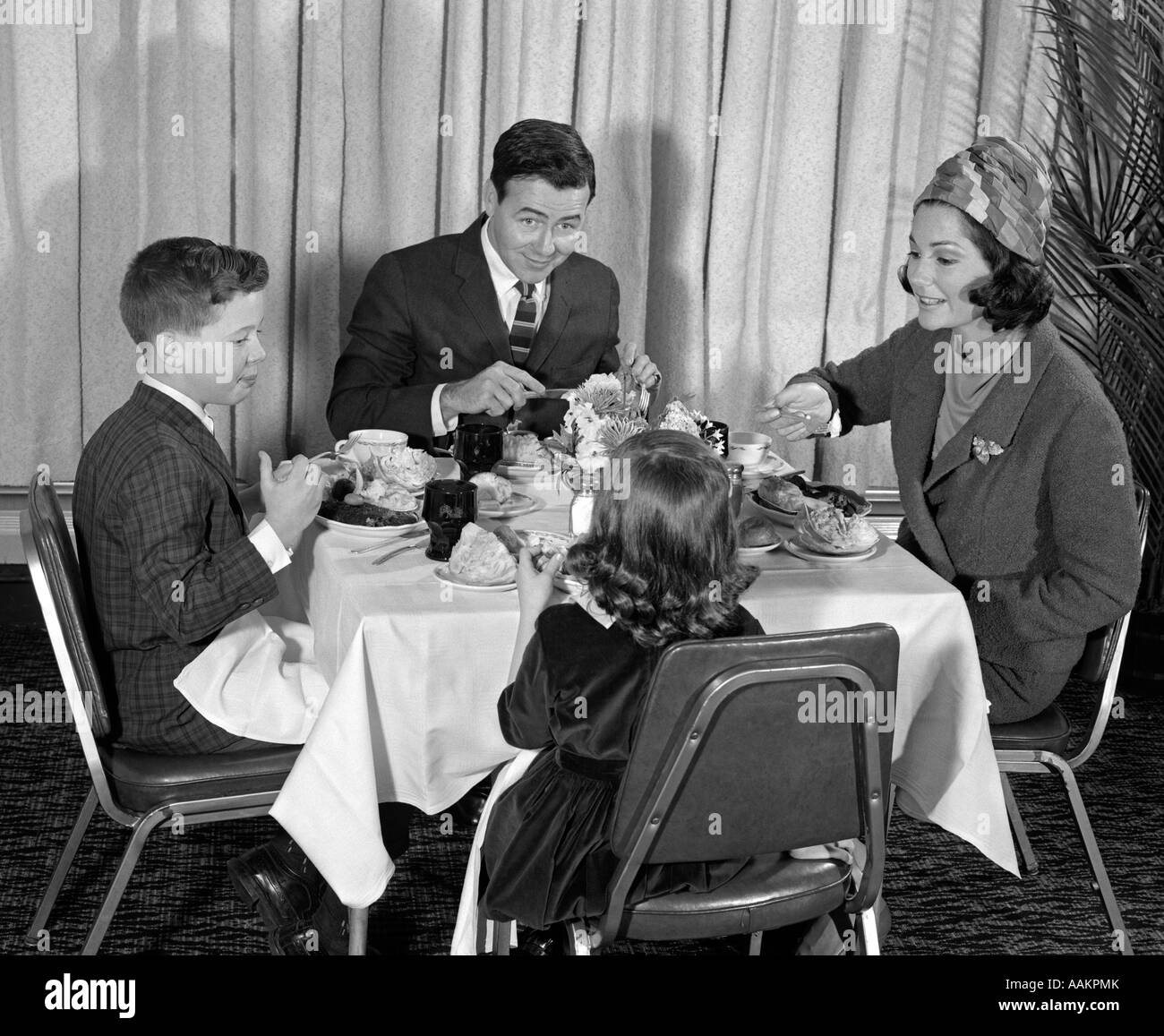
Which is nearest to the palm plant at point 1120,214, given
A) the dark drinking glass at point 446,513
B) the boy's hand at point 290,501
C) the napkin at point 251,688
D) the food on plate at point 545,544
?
the food on plate at point 545,544

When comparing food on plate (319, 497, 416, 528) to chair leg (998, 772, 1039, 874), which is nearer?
food on plate (319, 497, 416, 528)

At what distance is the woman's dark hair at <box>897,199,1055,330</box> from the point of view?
8.29ft

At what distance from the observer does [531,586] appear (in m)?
1.97

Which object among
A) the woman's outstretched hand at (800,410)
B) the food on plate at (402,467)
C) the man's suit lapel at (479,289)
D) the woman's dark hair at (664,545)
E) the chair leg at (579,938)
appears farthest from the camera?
the man's suit lapel at (479,289)

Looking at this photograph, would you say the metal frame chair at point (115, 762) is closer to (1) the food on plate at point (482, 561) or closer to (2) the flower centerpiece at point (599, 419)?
(1) the food on plate at point (482, 561)

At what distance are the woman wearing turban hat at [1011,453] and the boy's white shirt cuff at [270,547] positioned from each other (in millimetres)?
1243

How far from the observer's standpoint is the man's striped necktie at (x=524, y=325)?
3.36 meters

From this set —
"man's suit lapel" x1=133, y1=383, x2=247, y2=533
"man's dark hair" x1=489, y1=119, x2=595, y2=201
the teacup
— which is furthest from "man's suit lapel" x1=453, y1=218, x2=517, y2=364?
"man's suit lapel" x1=133, y1=383, x2=247, y2=533

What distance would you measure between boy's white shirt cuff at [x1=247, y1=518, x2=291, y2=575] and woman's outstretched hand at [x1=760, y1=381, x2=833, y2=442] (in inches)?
47.0

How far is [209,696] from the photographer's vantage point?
7.23 feet

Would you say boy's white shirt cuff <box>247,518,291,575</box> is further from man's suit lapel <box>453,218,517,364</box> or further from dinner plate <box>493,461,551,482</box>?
man's suit lapel <box>453,218,517,364</box>

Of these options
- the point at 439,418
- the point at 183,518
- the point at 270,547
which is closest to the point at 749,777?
the point at 270,547
